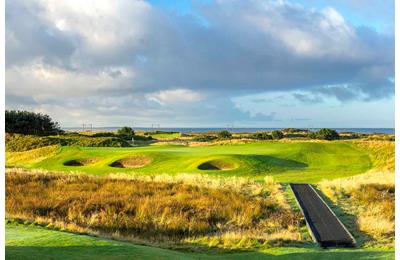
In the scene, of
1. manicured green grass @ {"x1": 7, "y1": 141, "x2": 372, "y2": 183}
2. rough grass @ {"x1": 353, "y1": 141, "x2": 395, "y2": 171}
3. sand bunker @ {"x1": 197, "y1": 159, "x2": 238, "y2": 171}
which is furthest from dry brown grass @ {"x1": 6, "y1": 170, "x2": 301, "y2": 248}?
rough grass @ {"x1": 353, "y1": 141, "x2": 395, "y2": 171}

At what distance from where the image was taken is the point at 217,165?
3866 cm

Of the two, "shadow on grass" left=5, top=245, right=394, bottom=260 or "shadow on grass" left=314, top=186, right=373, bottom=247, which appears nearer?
"shadow on grass" left=5, top=245, right=394, bottom=260

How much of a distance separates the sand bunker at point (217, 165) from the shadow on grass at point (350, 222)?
15.0m

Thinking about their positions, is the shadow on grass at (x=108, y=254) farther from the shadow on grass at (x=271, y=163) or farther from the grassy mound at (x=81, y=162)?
the grassy mound at (x=81, y=162)

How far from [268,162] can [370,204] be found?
1662cm

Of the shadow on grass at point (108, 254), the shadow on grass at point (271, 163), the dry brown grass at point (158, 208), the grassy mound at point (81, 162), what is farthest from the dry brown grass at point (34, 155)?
the shadow on grass at point (108, 254)

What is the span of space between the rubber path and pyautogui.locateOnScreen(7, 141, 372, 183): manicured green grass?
785 centimetres

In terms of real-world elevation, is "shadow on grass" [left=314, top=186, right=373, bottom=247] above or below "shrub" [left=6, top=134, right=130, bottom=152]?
below

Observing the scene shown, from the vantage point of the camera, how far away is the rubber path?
15.3m

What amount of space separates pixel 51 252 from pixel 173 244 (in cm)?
689

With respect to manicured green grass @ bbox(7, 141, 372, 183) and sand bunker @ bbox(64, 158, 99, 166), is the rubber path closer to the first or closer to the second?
manicured green grass @ bbox(7, 141, 372, 183)

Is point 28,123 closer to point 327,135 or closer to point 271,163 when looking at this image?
point 327,135

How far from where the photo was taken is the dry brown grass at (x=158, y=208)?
59.7 feet
